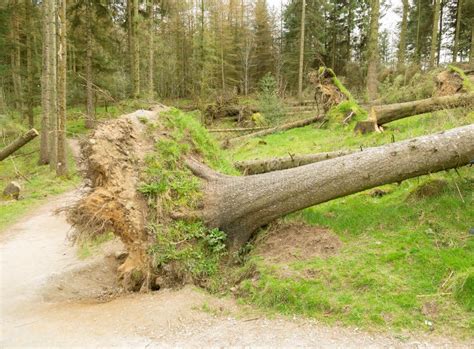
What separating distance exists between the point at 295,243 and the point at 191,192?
6.41 feet

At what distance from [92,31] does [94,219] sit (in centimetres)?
2012

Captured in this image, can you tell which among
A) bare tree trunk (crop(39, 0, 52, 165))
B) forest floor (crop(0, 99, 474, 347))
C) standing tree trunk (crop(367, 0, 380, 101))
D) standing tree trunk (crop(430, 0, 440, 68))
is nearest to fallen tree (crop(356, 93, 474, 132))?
forest floor (crop(0, 99, 474, 347))

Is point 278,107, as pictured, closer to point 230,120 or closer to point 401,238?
point 230,120

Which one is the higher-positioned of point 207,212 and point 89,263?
point 207,212

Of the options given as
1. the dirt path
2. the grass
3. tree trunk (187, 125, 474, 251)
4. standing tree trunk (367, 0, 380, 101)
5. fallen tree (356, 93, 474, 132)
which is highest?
standing tree trunk (367, 0, 380, 101)

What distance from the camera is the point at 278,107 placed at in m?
18.7

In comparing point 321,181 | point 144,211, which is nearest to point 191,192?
point 144,211

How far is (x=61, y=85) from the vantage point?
12516 millimetres

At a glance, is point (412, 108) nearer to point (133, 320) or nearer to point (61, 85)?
point (133, 320)

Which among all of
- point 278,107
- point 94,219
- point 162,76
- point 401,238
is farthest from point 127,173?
point 162,76

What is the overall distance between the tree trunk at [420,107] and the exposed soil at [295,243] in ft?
18.6

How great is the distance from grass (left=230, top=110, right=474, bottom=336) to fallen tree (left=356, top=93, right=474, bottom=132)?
401cm

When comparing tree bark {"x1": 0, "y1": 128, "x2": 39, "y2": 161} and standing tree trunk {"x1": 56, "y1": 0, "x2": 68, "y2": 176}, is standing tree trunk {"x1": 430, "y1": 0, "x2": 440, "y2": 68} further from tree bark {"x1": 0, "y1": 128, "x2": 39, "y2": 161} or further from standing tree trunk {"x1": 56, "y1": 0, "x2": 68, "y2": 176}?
tree bark {"x1": 0, "y1": 128, "x2": 39, "y2": 161}

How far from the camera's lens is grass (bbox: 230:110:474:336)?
153 inches
